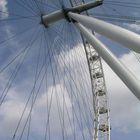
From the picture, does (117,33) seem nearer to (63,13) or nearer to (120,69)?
(120,69)

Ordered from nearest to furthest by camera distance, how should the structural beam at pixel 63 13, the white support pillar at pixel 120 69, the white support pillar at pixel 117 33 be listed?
1. the white support pillar at pixel 117 33
2. the white support pillar at pixel 120 69
3. the structural beam at pixel 63 13

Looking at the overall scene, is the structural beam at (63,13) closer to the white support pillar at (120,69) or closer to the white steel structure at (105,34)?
the white steel structure at (105,34)

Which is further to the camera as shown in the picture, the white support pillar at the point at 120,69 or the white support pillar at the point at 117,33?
the white support pillar at the point at 120,69

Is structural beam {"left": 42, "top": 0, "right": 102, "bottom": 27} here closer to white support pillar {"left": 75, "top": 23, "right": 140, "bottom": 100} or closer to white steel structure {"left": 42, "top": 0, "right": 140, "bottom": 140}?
white steel structure {"left": 42, "top": 0, "right": 140, "bottom": 140}

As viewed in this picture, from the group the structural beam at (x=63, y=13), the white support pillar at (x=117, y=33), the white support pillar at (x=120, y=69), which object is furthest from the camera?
the structural beam at (x=63, y=13)

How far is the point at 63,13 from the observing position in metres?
33.6

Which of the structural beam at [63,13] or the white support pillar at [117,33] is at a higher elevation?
the structural beam at [63,13]

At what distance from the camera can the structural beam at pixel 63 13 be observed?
33.3 m

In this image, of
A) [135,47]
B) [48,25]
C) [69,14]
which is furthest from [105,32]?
[48,25]

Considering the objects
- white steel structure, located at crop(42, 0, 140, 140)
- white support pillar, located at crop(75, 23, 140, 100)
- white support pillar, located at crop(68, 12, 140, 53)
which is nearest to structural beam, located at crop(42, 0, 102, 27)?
white steel structure, located at crop(42, 0, 140, 140)

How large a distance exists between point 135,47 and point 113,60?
361 centimetres

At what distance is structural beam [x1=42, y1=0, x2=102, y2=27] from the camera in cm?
3334

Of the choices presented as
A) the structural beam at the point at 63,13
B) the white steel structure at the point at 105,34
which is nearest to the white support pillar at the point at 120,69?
the white steel structure at the point at 105,34

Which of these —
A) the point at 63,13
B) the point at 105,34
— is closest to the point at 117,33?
the point at 105,34
